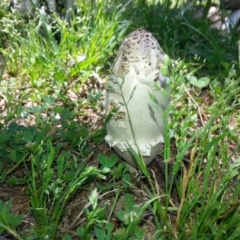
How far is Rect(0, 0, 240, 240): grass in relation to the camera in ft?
4.60

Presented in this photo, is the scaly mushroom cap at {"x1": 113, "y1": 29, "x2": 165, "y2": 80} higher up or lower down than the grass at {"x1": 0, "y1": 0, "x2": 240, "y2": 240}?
higher up

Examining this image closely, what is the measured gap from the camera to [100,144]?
189 cm

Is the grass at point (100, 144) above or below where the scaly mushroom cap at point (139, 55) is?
below

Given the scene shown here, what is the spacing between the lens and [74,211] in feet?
5.27

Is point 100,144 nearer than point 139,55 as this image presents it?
No

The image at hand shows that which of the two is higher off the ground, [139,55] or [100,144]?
[139,55]

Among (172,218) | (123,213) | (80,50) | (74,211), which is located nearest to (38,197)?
(74,211)

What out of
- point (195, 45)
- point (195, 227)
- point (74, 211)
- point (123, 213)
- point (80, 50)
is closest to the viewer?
point (195, 227)

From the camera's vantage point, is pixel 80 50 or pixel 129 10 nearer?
pixel 80 50

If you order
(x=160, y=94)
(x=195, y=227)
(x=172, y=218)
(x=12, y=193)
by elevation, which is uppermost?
(x=160, y=94)

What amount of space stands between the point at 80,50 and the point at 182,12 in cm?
98

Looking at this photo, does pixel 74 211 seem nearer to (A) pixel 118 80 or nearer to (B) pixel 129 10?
(A) pixel 118 80

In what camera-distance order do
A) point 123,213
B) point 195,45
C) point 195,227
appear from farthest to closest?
point 195,45 < point 123,213 < point 195,227

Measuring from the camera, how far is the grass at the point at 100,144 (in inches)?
55.2
